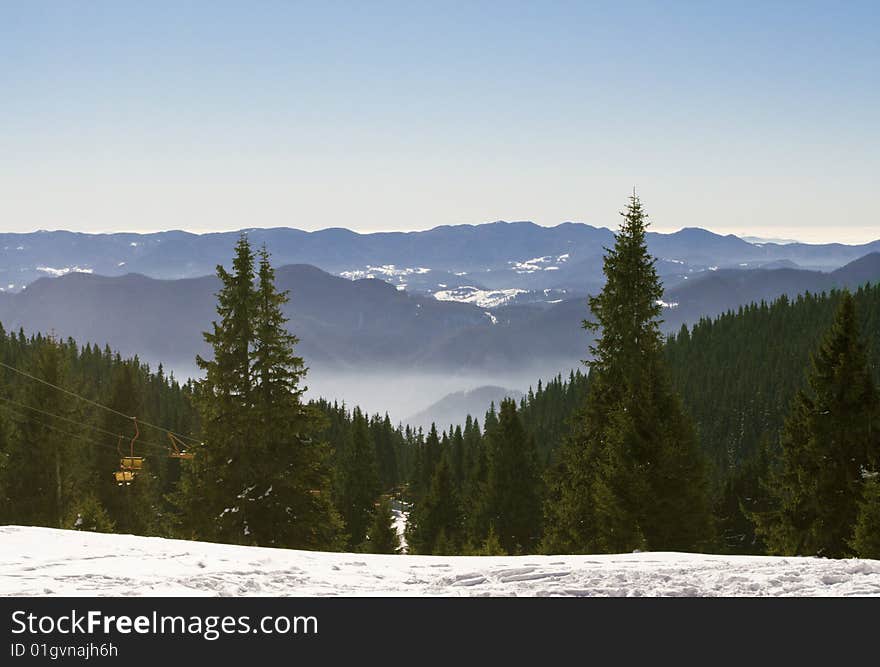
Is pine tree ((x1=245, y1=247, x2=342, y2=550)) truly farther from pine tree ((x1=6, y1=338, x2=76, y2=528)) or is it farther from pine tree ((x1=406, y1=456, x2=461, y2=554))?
pine tree ((x1=406, y1=456, x2=461, y2=554))

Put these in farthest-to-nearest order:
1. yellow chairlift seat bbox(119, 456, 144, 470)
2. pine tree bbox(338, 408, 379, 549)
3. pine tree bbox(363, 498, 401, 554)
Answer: pine tree bbox(338, 408, 379, 549)
pine tree bbox(363, 498, 401, 554)
yellow chairlift seat bbox(119, 456, 144, 470)

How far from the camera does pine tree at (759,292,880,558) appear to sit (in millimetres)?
24719

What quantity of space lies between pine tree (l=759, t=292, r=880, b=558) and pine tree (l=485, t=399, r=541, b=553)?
22653 millimetres

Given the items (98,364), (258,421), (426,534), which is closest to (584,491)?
(258,421)

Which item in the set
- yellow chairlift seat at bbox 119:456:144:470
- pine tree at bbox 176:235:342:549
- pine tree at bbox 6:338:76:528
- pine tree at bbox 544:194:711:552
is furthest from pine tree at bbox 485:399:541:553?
pine tree at bbox 6:338:76:528

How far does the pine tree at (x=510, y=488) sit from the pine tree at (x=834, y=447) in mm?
22653

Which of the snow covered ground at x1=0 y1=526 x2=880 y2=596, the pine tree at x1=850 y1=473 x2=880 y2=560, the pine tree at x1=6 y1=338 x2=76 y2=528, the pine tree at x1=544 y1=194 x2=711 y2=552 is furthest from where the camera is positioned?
the pine tree at x1=6 y1=338 x2=76 y2=528

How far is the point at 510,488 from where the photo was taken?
4809 cm

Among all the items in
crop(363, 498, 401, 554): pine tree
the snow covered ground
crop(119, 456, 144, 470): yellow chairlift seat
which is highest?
the snow covered ground

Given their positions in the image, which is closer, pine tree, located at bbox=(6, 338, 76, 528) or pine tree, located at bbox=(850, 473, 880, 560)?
pine tree, located at bbox=(850, 473, 880, 560)

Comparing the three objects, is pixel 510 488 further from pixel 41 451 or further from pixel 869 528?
pixel 869 528

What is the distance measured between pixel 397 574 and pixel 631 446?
17157 millimetres

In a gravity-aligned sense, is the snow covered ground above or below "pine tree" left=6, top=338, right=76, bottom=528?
above
